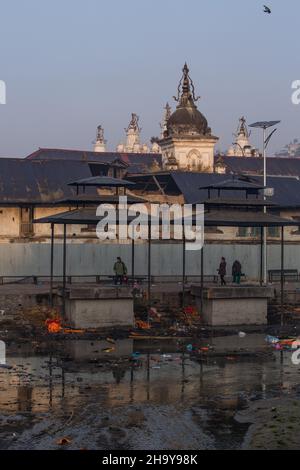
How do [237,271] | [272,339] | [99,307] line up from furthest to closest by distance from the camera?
[237,271] → [99,307] → [272,339]

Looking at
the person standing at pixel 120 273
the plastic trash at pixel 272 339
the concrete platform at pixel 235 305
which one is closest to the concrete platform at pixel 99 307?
the concrete platform at pixel 235 305

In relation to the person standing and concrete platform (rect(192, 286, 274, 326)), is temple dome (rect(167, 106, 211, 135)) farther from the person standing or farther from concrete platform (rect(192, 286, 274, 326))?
concrete platform (rect(192, 286, 274, 326))

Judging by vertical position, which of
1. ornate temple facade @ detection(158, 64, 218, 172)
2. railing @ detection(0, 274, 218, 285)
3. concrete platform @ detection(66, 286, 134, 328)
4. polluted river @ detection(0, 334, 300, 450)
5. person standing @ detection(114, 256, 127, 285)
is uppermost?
ornate temple facade @ detection(158, 64, 218, 172)

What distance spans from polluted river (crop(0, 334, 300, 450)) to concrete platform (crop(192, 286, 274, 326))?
244cm

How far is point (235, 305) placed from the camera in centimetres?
3309

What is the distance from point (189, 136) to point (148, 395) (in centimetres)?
4803

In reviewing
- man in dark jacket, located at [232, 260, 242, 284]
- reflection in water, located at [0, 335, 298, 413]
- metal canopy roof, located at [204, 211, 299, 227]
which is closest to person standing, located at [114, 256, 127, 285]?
metal canopy roof, located at [204, 211, 299, 227]

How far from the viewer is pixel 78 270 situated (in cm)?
4050

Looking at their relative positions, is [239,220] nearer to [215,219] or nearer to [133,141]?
[215,219]

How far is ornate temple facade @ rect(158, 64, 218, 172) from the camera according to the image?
6788 cm

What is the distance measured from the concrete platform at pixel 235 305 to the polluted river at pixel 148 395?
2.44 metres

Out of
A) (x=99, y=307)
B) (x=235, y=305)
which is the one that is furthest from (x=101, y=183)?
(x=235, y=305)

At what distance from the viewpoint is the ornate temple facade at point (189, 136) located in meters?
67.9

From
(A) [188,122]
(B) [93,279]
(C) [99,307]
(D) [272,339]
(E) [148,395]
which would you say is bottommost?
(E) [148,395]
